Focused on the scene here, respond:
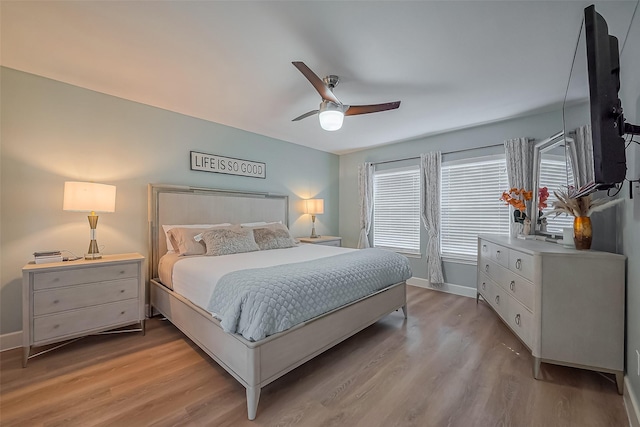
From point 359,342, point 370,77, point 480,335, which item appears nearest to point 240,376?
point 359,342

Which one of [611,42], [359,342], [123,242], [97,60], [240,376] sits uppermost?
[97,60]

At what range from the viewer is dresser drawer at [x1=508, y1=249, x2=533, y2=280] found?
211 cm

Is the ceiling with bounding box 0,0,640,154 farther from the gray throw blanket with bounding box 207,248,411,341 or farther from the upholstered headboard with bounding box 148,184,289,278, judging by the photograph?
the gray throw blanket with bounding box 207,248,411,341

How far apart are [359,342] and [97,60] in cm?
339

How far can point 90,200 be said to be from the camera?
2398 mm

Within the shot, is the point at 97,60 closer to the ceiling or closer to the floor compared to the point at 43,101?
closer to the ceiling

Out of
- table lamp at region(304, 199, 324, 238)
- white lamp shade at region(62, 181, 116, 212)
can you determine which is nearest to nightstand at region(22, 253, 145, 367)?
white lamp shade at region(62, 181, 116, 212)

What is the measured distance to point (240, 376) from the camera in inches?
67.0

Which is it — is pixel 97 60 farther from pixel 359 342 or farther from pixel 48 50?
→ pixel 359 342

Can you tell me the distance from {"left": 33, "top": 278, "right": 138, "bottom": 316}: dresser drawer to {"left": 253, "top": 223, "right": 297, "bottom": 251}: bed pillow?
1.33 metres

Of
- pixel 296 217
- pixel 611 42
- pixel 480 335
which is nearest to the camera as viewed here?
pixel 611 42

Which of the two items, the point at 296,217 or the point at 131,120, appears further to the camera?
the point at 296,217

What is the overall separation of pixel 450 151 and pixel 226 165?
3343 mm

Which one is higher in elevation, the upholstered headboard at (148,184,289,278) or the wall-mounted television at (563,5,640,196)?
the wall-mounted television at (563,5,640,196)
